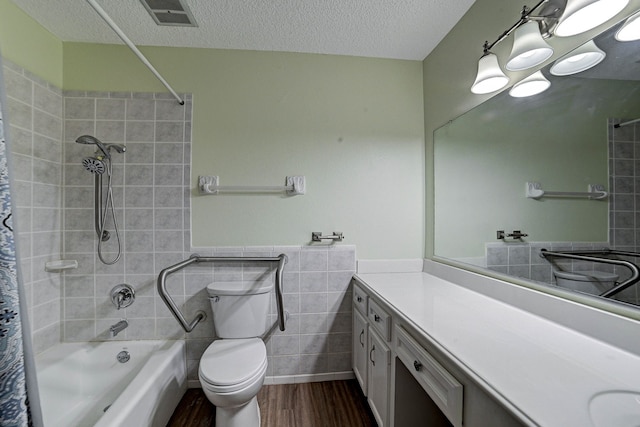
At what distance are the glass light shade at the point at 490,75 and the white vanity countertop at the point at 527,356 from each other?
43.1 inches

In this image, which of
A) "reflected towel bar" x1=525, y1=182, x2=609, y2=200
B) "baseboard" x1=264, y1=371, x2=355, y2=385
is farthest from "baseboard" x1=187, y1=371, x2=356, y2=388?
"reflected towel bar" x1=525, y1=182, x2=609, y2=200

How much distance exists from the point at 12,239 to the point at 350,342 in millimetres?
1821

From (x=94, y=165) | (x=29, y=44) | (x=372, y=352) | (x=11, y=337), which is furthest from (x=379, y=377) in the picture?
(x=29, y=44)

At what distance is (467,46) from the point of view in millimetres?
1478

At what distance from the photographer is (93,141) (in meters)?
1.49

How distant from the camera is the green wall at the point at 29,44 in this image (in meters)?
1.37

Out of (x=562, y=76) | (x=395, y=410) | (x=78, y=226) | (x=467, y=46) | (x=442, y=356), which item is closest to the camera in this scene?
(x=442, y=356)

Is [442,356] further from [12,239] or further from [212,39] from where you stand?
[212,39]

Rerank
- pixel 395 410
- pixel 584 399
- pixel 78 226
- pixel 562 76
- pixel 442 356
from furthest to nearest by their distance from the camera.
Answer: pixel 78 226 < pixel 395 410 < pixel 562 76 < pixel 442 356 < pixel 584 399

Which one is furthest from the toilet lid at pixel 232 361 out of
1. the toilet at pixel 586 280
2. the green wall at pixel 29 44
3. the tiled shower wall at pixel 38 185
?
the green wall at pixel 29 44

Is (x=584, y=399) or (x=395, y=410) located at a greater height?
(x=584, y=399)

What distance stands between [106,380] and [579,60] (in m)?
2.95

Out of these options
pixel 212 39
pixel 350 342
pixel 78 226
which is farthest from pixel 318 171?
pixel 78 226

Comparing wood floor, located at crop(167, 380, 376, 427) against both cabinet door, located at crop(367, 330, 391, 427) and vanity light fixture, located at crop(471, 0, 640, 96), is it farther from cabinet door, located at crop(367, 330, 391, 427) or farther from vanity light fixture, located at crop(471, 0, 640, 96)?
vanity light fixture, located at crop(471, 0, 640, 96)
